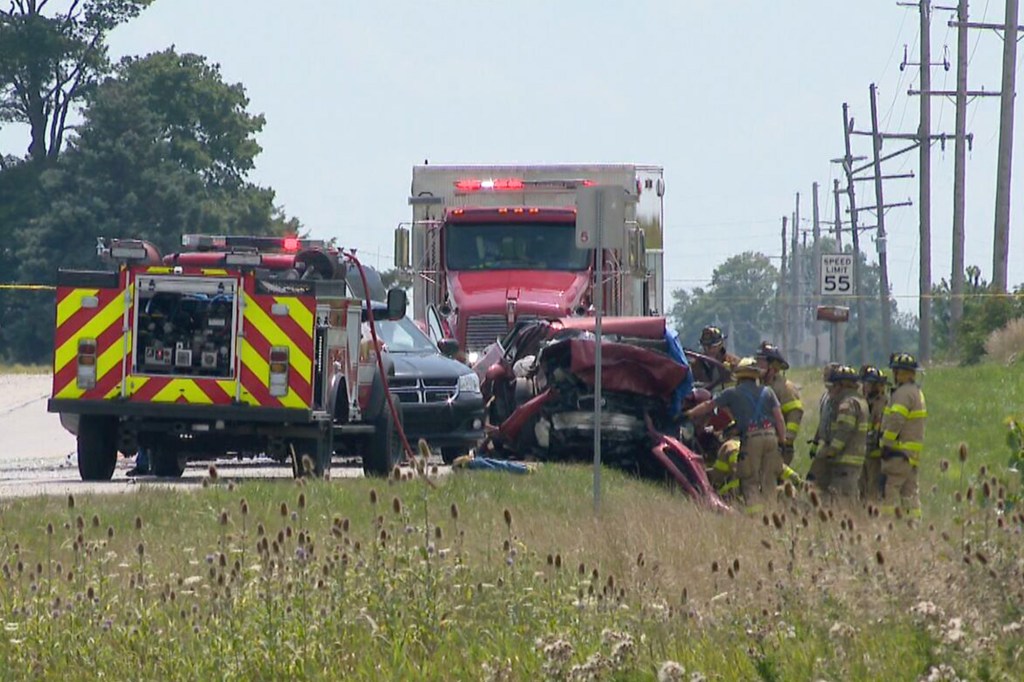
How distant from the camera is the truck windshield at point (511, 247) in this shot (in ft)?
84.3

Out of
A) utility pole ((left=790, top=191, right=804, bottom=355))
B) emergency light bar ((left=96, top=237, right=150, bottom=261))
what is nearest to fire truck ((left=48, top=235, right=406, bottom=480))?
emergency light bar ((left=96, top=237, right=150, bottom=261))

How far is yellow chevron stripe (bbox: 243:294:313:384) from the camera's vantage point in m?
16.9

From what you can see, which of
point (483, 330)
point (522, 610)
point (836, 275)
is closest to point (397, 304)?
point (483, 330)

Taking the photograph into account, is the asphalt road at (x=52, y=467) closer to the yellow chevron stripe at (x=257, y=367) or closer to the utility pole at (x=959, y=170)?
the yellow chevron stripe at (x=257, y=367)

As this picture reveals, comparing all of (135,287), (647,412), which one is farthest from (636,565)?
(647,412)

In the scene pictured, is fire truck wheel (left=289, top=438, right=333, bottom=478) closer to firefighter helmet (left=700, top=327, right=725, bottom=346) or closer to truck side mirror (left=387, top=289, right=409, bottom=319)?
truck side mirror (left=387, top=289, right=409, bottom=319)

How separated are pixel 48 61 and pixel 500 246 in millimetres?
54808

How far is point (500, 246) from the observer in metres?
25.8

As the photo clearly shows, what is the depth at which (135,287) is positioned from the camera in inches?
665

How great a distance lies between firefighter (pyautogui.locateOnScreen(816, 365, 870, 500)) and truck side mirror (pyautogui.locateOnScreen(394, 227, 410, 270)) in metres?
8.49

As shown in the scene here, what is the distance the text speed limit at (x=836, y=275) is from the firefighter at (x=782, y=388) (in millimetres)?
13441

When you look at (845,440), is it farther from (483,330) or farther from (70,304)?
(483,330)

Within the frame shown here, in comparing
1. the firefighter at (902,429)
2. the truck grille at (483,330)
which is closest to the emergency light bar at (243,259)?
the firefighter at (902,429)

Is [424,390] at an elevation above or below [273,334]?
below
